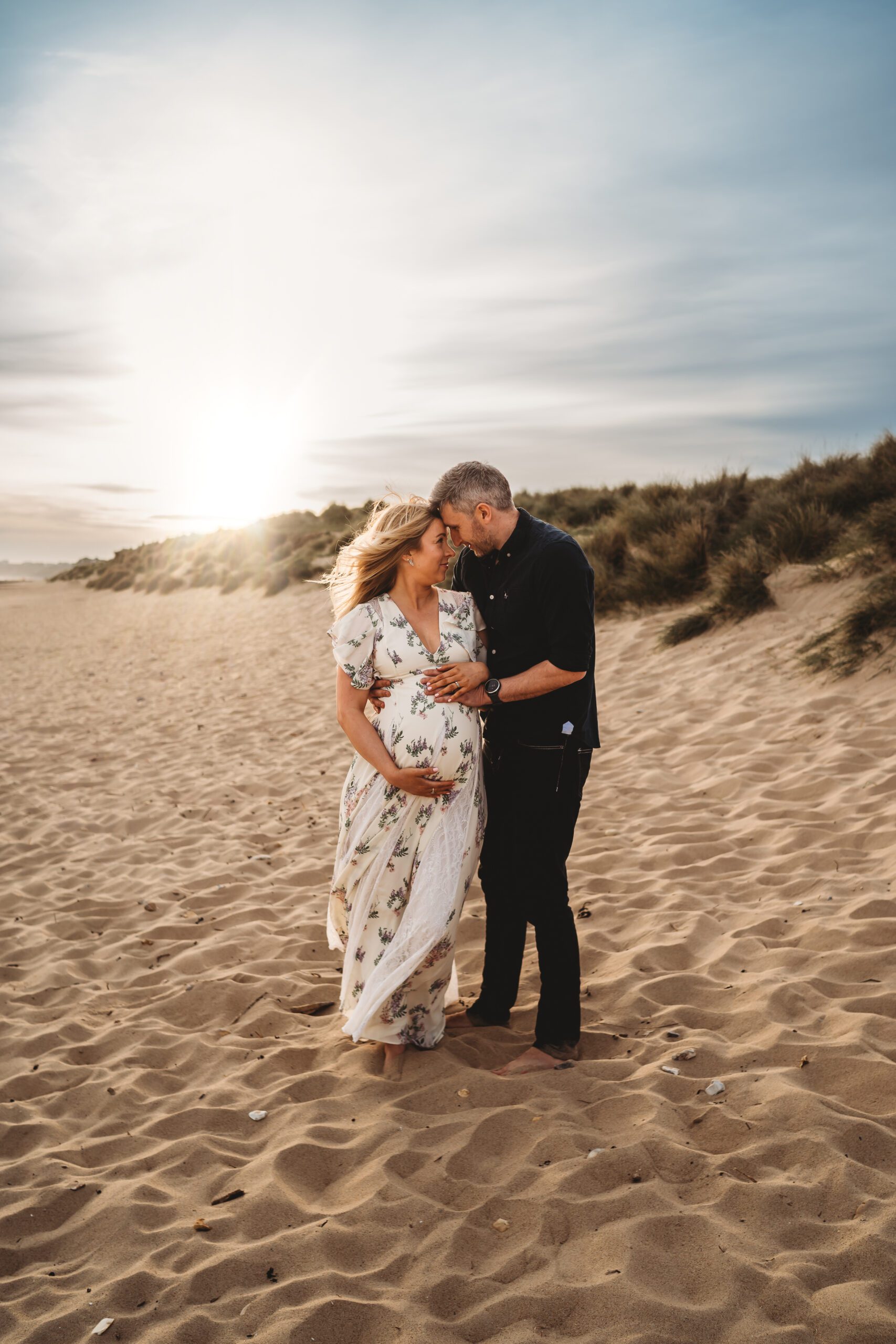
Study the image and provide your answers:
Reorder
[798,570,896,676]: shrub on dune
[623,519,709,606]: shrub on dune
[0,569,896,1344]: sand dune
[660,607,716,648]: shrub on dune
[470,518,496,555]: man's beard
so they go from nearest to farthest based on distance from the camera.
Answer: [0,569,896,1344]: sand dune < [470,518,496,555]: man's beard < [798,570,896,676]: shrub on dune < [660,607,716,648]: shrub on dune < [623,519,709,606]: shrub on dune

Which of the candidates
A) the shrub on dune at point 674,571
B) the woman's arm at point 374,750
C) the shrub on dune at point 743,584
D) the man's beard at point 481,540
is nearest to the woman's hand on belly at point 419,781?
the woman's arm at point 374,750

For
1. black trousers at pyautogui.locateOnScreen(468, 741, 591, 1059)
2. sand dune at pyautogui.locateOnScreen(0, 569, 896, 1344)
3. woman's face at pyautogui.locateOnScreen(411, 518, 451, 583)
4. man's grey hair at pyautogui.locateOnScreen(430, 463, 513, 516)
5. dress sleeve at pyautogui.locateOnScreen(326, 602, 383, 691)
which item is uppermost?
man's grey hair at pyautogui.locateOnScreen(430, 463, 513, 516)

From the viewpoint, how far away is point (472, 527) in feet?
11.1

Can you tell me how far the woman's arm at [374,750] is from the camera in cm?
339

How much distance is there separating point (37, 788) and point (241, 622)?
13.5 m

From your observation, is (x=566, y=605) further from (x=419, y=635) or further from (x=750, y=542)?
(x=750, y=542)

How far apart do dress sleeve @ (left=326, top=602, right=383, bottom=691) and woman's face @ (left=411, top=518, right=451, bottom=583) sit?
9.2 inches

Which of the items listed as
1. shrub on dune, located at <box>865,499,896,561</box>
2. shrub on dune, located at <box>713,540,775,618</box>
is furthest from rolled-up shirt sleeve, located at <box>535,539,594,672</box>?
shrub on dune, located at <box>713,540,775,618</box>

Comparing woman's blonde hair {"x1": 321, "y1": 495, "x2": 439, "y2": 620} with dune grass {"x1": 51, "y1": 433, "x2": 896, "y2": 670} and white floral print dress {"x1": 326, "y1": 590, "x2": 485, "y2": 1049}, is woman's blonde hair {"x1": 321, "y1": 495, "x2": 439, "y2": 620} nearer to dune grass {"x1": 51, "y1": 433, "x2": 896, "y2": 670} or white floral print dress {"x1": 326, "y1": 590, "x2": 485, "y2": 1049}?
white floral print dress {"x1": 326, "y1": 590, "x2": 485, "y2": 1049}

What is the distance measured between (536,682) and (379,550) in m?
0.74

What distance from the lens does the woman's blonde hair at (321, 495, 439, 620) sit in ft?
11.2

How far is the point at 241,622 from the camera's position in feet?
71.2

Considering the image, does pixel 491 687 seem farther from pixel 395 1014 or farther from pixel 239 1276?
pixel 239 1276

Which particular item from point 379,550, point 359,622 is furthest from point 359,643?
point 379,550
